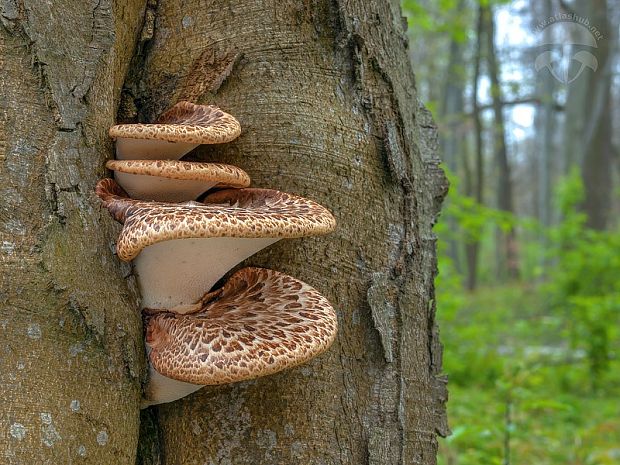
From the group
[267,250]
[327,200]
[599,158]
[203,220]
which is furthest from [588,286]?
[203,220]

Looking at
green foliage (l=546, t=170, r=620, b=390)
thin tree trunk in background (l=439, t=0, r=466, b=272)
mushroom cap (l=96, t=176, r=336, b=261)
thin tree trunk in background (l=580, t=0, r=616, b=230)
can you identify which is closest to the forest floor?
green foliage (l=546, t=170, r=620, b=390)

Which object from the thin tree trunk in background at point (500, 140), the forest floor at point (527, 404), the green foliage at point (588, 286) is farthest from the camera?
the thin tree trunk in background at point (500, 140)

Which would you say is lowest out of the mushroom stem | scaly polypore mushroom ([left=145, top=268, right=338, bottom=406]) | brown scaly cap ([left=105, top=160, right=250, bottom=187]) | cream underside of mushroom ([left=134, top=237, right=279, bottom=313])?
the mushroom stem

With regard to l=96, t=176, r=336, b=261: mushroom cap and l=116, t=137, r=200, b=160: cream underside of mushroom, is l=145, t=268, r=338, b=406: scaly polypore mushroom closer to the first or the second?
l=96, t=176, r=336, b=261: mushroom cap

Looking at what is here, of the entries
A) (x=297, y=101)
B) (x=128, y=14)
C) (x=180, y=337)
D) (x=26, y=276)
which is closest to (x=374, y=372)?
(x=180, y=337)

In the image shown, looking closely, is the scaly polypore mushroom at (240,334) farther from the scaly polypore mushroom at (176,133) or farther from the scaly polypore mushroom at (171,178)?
the scaly polypore mushroom at (176,133)

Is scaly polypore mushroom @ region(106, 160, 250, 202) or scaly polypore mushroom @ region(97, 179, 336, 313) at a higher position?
scaly polypore mushroom @ region(106, 160, 250, 202)

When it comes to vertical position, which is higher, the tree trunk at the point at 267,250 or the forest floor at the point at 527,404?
the tree trunk at the point at 267,250

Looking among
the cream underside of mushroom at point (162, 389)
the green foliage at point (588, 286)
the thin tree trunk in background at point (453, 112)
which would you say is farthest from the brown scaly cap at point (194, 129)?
the thin tree trunk in background at point (453, 112)
